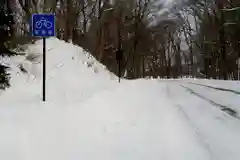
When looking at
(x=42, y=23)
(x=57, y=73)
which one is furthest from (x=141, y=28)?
(x=42, y=23)

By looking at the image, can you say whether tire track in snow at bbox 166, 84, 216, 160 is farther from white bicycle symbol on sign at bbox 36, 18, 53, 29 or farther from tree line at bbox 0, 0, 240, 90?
tree line at bbox 0, 0, 240, 90

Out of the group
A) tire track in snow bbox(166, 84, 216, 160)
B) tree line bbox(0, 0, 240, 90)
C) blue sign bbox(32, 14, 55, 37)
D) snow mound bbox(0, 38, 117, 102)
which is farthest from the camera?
tree line bbox(0, 0, 240, 90)

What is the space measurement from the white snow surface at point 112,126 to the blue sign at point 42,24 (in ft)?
8.06

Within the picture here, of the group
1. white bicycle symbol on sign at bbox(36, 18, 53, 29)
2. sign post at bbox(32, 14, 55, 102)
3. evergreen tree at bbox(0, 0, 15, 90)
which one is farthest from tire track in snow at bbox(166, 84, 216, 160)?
evergreen tree at bbox(0, 0, 15, 90)

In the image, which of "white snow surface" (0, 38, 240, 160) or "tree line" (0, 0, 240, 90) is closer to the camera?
"white snow surface" (0, 38, 240, 160)

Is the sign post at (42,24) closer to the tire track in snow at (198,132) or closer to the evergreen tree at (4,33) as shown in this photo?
the evergreen tree at (4,33)

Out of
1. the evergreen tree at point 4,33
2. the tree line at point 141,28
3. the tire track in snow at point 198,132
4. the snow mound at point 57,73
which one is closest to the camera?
the tire track in snow at point 198,132

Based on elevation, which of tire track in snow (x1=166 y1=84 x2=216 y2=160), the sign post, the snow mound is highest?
the sign post

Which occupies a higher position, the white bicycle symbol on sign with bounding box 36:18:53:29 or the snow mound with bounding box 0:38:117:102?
the white bicycle symbol on sign with bounding box 36:18:53:29

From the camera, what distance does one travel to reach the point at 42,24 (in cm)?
1497

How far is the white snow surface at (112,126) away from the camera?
8.13m

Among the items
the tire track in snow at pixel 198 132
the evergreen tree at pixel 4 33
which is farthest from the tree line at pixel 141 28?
the tire track in snow at pixel 198 132

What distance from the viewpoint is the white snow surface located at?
813 cm

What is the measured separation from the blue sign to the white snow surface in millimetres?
2456
